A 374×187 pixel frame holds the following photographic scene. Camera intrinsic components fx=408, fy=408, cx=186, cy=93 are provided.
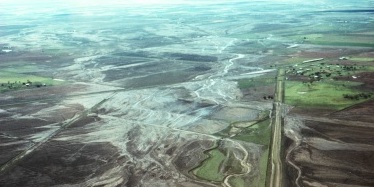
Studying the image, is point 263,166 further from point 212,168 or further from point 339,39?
point 339,39

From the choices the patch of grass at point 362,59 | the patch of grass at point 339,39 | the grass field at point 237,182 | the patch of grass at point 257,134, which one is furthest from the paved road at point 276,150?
the patch of grass at point 339,39

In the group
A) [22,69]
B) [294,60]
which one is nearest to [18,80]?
[22,69]

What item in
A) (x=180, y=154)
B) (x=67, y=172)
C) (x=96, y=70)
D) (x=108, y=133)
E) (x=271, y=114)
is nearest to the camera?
(x=67, y=172)

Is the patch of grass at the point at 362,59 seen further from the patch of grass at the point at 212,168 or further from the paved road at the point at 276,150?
the patch of grass at the point at 212,168

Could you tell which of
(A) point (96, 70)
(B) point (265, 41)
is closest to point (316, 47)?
(B) point (265, 41)

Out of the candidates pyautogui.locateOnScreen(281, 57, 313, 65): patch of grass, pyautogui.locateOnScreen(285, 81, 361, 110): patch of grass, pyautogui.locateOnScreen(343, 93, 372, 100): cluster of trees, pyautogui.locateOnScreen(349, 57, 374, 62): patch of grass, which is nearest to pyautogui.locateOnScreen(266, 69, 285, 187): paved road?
pyautogui.locateOnScreen(285, 81, 361, 110): patch of grass

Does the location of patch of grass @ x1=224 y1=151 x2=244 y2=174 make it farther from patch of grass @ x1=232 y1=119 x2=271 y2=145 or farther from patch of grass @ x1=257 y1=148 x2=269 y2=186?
patch of grass @ x1=232 y1=119 x2=271 y2=145

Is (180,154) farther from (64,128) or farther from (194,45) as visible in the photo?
(194,45)
